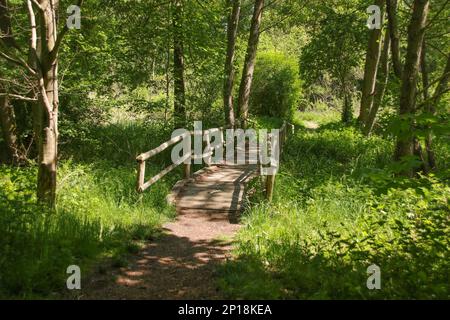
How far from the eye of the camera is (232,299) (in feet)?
16.2

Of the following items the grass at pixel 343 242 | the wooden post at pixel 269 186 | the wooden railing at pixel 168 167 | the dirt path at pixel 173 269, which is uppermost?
the wooden railing at pixel 168 167

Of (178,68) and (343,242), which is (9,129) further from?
(343,242)

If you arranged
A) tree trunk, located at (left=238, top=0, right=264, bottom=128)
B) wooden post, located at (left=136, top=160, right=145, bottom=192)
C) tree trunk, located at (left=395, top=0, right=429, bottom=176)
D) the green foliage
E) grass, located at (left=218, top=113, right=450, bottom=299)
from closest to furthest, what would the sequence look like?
grass, located at (left=218, top=113, right=450, bottom=299) < wooden post, located at (left=136, top=160, right=145, bottom=192) < tree trunk, located at (left=395, top=0, right=429, bottom=176) < tree trunk, located at (left=238, top=0, right=264, bottom=128) < the green foliage

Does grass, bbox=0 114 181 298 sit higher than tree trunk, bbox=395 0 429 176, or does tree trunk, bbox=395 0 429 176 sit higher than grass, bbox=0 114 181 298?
tree trunk, bbox=395 0 429 176

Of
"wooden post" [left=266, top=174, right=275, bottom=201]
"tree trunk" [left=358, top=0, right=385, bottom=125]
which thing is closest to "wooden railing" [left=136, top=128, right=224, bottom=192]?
"wooden post" [left=266, top=174, right=275, bottom=201]

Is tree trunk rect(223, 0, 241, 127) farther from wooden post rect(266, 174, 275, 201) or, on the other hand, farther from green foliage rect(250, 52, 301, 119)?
green foliage rect(250, 52, 301, 119)

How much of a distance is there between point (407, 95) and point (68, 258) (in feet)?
23.8

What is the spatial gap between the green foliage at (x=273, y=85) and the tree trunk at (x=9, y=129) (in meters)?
15.9

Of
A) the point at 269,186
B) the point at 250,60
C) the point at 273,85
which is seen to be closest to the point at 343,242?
→ the point at 269,186

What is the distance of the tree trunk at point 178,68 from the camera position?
1359 centimetres

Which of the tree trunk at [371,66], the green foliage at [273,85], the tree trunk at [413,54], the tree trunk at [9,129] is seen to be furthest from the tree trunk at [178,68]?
the green foliage at [273,85]

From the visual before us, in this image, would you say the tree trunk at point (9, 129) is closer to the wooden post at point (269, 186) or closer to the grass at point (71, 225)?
the grass at point (71, 225)

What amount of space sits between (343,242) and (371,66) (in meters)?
14.6

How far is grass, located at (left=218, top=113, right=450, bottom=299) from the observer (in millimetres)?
4961
